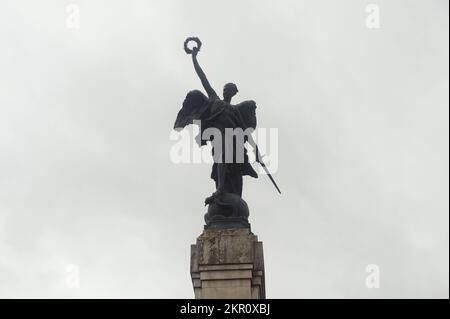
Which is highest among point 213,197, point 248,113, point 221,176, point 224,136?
point 248,113

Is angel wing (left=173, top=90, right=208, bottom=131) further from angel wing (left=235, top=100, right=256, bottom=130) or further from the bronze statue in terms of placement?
angel wing (left=235, top=100, right=256, bottom=130)

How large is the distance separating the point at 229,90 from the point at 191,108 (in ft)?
2.86

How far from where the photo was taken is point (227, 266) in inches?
628

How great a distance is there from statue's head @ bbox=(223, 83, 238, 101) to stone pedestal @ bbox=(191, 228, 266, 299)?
3.17 m

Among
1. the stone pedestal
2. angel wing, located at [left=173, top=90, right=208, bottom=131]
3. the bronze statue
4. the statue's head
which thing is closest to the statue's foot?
the bronze statue

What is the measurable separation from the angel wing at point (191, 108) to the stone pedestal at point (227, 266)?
2676 millimetres

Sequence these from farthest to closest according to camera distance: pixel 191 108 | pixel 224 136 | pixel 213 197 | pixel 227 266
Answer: pixel 191 108
pixel 224 136
pixel 213 197
pixel 227 266

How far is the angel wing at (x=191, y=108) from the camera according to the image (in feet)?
58.2

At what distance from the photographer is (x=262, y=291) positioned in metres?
16.6

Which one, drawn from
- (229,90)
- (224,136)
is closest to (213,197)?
(224,136)

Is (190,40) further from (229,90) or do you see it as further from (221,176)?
(221,176)
